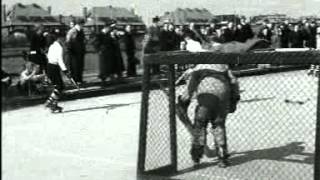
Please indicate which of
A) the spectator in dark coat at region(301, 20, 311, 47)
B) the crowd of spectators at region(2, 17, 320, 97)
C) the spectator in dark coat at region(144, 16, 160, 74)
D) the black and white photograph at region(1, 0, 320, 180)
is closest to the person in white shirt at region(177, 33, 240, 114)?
the black and white photograph at region(1, 0, 320, 180)

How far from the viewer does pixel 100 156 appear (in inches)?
296

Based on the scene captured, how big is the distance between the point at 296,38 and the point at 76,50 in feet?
44.3

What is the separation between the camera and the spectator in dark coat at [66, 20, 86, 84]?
54.5 feet

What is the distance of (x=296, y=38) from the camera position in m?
27.6

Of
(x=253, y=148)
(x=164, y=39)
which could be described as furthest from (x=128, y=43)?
(x=253, y=148)

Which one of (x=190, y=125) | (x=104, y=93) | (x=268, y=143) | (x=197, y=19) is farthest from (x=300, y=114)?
(x=197, y=19)

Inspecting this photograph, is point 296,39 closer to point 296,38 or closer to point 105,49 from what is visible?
point 296,38

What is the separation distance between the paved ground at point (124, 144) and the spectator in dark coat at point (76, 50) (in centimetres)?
415

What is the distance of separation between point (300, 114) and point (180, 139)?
11.8 feet

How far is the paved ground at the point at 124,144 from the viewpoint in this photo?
6.42m

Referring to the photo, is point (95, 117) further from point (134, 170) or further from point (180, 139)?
point (134, 170)

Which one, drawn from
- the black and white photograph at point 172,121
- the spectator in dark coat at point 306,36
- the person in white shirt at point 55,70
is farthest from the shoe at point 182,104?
the spectator in dark coat at point 306,36

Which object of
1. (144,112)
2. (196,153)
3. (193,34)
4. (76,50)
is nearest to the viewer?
(144,112)

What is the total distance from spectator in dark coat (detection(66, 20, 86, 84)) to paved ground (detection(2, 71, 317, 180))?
4.15 metres
